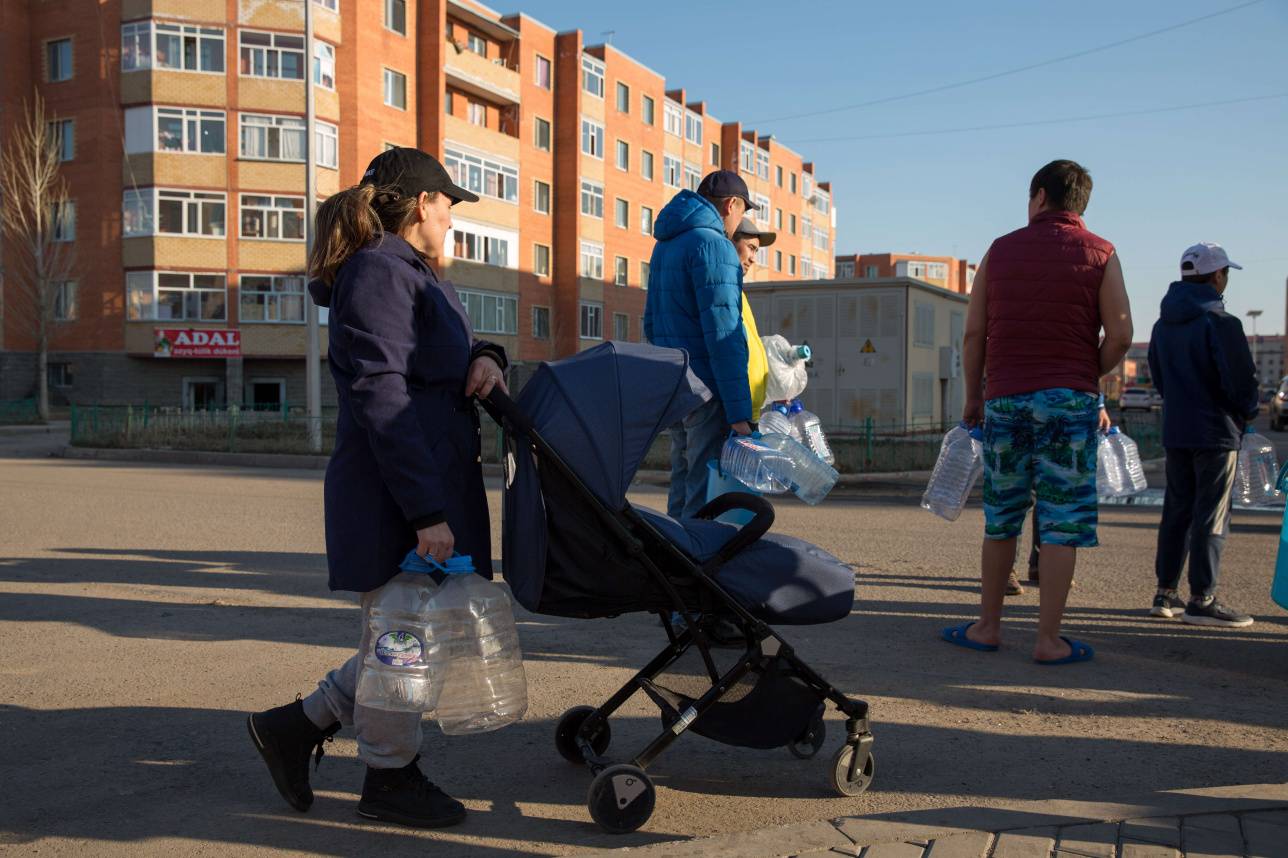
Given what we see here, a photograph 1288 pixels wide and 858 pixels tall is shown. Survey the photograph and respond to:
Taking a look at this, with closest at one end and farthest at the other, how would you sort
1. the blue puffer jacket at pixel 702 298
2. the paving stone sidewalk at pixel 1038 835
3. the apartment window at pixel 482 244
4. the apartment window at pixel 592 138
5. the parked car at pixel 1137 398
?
1. the paving stone sidewalk at pixel 1038 835
2. the blue puffer jacket at pixel 702 298
3. the apartment window at pixel 482 244
4. the apartment window at pixel 592 138
5. the parked car at pixel 1137 398

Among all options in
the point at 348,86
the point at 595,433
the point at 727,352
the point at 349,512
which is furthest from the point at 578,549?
the point at 348,86

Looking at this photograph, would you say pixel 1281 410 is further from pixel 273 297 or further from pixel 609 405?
pixel 609 405

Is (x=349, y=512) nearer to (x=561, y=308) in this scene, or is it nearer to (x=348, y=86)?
(x=348, y=86)

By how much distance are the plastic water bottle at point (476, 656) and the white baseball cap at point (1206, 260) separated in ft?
15.7

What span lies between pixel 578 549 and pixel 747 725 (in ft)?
2.49

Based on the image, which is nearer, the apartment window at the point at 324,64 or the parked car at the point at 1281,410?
the parked car at the point at 1281,410

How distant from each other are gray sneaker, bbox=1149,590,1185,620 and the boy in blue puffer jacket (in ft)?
9.13

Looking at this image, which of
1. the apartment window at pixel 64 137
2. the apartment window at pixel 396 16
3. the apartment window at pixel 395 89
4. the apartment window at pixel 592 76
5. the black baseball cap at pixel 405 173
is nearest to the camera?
the black baseball cap at pixel 405 173

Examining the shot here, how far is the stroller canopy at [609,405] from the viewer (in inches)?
124

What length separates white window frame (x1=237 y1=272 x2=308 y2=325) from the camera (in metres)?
39.2

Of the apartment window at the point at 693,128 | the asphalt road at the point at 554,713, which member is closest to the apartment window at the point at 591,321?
the apartment window at the point at 693,128

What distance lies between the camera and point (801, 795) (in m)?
3.44

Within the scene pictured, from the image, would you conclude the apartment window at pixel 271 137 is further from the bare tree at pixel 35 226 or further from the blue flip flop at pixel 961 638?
the blue flip flop at pixel 961 638

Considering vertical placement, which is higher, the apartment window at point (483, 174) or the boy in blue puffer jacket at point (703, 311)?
the apartment window at point (483, 174)
